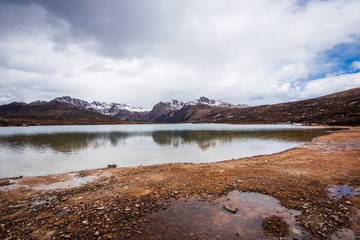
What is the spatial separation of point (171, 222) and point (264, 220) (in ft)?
15.9

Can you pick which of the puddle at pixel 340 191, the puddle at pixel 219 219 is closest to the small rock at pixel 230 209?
the puddle at pixel 219 219

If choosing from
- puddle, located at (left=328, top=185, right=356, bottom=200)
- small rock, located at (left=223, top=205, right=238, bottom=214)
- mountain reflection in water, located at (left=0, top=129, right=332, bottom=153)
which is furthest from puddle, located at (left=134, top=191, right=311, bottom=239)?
mountain reflection in water, located at (left=0, top=129, right=332, bottom=153)

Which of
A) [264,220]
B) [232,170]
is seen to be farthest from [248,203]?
[232,170]

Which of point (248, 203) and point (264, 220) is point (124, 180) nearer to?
point (248, 203)

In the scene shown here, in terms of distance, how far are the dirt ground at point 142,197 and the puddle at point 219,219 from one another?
1.91ft

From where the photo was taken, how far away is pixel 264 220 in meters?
8.54

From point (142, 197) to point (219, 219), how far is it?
5431mm

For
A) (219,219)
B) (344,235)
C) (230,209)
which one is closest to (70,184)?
(219,219)

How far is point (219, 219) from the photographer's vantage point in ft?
28.8

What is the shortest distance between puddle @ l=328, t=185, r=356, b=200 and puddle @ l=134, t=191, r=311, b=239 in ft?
13.3

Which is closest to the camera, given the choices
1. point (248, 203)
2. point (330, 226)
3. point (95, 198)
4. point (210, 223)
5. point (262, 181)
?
point (330, 226)

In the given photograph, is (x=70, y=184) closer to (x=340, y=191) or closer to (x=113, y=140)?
(x=340, y=191)

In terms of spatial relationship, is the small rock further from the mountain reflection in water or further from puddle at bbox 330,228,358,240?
the mountain reflection in water

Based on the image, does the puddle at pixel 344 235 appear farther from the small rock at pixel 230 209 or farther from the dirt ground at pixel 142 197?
the small rock at pixel 230 209
